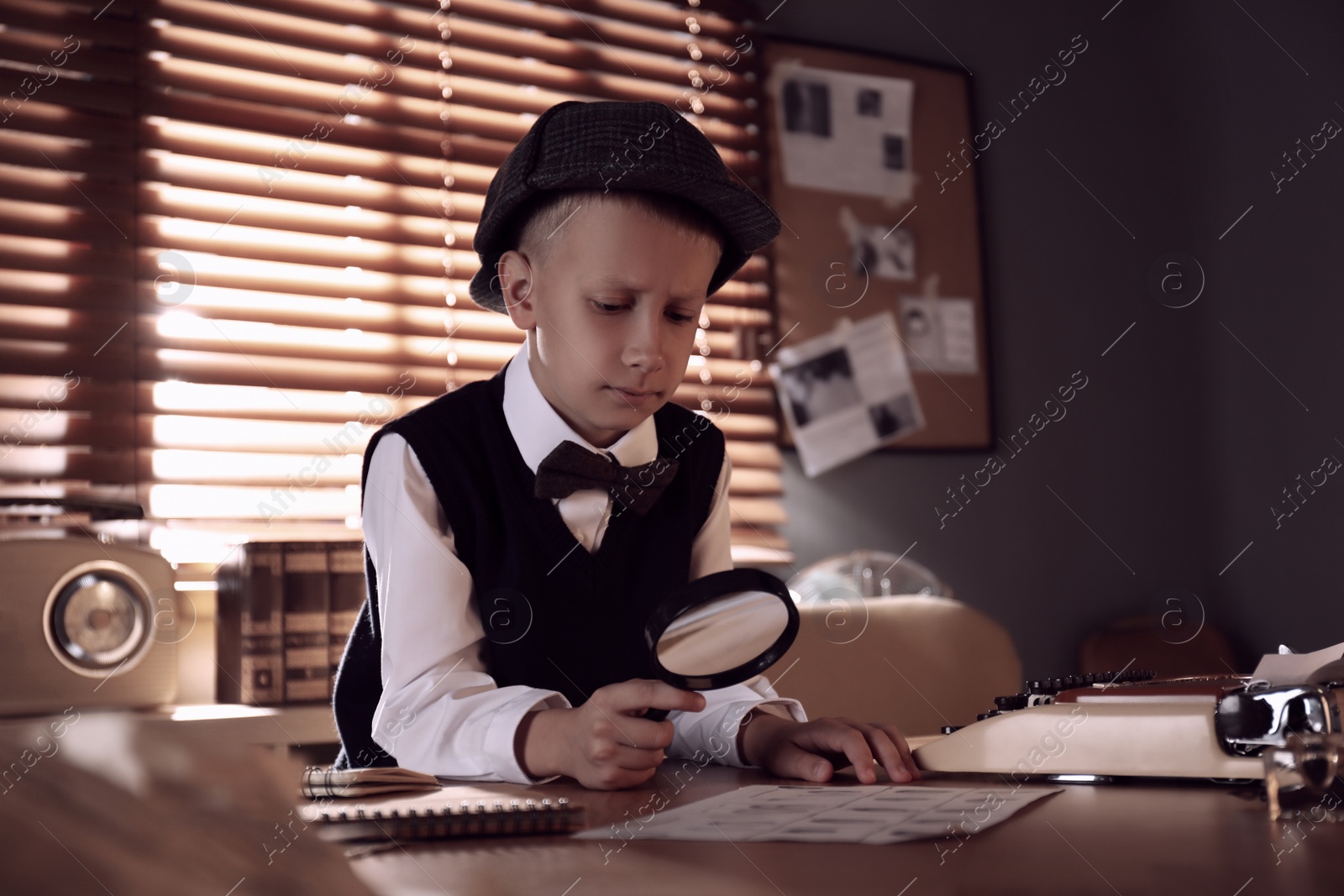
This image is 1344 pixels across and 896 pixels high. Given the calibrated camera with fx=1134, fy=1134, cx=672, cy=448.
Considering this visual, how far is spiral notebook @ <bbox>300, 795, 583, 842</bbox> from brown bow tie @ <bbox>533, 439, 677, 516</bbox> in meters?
0.51

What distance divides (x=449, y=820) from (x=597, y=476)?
1.84ft

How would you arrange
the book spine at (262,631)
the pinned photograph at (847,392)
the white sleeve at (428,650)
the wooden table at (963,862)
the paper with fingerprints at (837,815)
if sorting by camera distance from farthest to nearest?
the pinned photograph at (847,392) < the book spine at (262,631) < the white sleeve at (428,650) < the paper with fingerprints at (837,815) < the wooden table at (963,862)

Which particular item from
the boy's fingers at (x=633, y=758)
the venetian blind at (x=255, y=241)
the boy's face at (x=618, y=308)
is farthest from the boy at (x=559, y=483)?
the venetian blind at (x=255, y=241)

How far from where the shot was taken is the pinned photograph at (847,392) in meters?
2.51

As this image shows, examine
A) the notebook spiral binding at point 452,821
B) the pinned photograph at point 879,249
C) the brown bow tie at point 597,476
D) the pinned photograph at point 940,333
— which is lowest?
the notebook spiral binding at point 452,821

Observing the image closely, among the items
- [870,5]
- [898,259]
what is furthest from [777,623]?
[870,5]

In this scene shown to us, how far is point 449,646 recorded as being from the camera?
3.14ft

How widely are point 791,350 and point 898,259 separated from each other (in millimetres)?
403

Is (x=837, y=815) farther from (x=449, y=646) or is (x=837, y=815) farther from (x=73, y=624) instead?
(x=73, y=624)

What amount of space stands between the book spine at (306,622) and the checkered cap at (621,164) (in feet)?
2.45

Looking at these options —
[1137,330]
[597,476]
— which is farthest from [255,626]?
[1137,330]

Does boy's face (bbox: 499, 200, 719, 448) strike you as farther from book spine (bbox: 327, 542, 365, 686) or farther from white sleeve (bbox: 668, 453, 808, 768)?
book spine (bbox: 327, 542, 365, 686)

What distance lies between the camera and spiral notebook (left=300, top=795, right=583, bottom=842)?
20.9 inches

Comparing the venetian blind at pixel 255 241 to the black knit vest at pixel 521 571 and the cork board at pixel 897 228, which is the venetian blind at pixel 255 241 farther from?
the black knit vest at pixel 521 571
